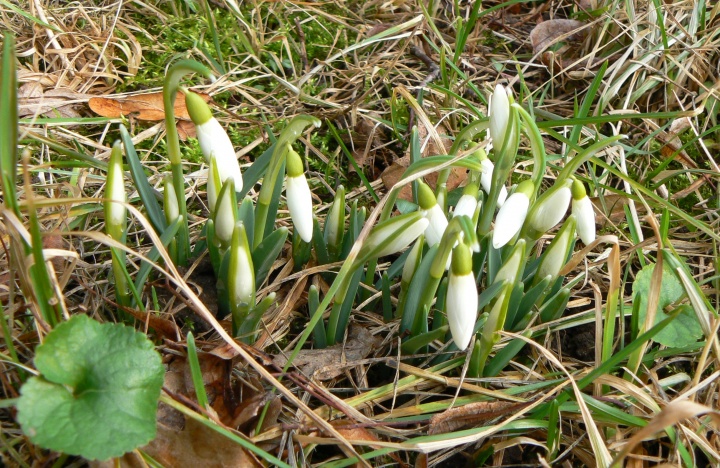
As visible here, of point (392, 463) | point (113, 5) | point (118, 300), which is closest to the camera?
point (392, 463)

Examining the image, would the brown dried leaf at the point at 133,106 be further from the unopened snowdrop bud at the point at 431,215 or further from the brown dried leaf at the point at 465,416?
the brown dried leaf at the point at 465,416

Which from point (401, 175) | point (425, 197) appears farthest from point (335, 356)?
point (401, 175)

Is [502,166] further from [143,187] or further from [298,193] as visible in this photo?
[143,187]

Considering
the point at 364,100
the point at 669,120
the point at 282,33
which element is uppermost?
the point at 282,33

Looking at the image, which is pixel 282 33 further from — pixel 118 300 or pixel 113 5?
pixel 118 300

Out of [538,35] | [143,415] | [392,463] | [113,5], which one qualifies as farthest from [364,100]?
[143,415]
